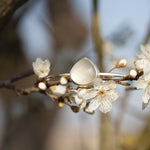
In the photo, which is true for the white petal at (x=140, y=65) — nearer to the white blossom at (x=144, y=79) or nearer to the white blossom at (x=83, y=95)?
the white blossom at (x=144, y=79)

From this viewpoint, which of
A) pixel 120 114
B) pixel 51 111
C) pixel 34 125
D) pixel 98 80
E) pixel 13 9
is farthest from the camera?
pixel 51 111

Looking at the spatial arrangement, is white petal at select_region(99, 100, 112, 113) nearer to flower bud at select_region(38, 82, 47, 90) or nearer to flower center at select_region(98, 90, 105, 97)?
flower center at select_region(98, 90, 105, 97)

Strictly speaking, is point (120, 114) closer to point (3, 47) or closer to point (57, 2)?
point (3, 47)

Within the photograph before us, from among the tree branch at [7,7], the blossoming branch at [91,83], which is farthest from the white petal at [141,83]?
the tree branch at [7,7]

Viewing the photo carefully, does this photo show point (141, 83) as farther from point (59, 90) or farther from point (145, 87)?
point (59, 90)

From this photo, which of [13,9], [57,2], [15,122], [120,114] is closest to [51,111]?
[15,122]

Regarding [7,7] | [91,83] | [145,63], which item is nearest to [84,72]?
[91,83]
